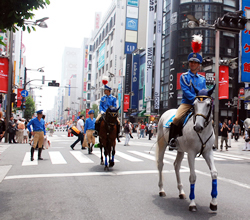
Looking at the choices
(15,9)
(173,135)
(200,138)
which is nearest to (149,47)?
(15,9)

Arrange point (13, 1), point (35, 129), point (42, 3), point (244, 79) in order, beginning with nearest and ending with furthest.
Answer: point (13, 1), point (42, 3), point (35, 129), point (244, 79)

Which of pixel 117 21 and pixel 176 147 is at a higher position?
pixel 117 21

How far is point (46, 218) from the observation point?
14.7 feet

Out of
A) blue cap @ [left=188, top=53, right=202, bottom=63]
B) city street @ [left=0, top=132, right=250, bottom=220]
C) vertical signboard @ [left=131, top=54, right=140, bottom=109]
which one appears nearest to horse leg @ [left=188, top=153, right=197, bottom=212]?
city street @ [left=0, top=132, right=250, bottom=220]

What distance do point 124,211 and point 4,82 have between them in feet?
63.5

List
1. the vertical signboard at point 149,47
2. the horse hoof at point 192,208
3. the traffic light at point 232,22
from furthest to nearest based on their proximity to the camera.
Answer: the vertical signboard at point 149,47, the traffic light at point 232,22, the horse hoof at point 192,208

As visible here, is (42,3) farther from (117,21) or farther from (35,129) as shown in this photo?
(117,21)

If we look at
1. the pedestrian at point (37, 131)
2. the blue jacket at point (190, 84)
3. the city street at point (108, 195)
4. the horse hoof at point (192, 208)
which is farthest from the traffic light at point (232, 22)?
the horse hoof at point (192, 208)

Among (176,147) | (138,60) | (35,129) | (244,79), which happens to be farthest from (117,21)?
(176,147)

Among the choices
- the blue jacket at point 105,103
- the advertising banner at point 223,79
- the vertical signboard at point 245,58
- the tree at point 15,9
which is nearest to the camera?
the tree at point 15,9

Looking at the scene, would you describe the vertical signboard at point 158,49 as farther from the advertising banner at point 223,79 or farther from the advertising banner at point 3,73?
the advertising banner at point 3,73

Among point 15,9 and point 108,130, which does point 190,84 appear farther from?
point 108,130

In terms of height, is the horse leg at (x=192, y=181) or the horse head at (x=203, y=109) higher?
the horse head at (x=203, y=109)

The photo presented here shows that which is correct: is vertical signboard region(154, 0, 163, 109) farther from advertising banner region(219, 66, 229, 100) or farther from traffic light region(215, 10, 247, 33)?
traffic light region(215, 10, 247, 33)
